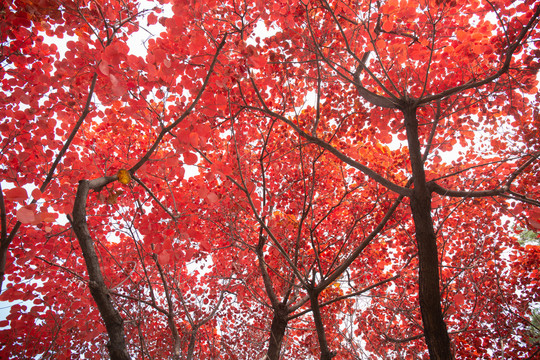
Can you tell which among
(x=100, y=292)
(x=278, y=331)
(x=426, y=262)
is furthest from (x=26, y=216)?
(x=278, y=331)

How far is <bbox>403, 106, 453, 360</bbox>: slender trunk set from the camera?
115 inches

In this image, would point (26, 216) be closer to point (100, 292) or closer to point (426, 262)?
point (100, 292)

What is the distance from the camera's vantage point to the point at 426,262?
316cm

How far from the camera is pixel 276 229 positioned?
5977 mm

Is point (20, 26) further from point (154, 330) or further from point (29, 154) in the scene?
point (154, 330)

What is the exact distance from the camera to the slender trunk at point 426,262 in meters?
2.91

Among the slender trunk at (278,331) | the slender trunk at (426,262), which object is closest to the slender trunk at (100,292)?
the slender trunk at (426,262)

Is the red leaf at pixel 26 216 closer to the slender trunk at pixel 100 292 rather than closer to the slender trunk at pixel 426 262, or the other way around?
the slender trunk at pixel 100 292

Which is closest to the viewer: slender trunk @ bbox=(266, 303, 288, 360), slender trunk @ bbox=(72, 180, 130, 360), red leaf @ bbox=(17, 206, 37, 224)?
slender trunk @ bbox=(72, 180, 130, 360)

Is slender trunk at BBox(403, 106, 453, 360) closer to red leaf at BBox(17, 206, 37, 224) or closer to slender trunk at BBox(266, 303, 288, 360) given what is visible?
slender trunk at BBox(266, 303, 288, 360)

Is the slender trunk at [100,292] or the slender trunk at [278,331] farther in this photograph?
the slender trunk at [278,331]

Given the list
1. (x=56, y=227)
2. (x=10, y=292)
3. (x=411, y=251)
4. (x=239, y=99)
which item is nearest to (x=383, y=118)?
(x=239, y=99)

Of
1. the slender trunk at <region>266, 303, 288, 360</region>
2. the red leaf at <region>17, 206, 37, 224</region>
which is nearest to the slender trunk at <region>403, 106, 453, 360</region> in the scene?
the slender trunk at <region>266, 303, 288, 360</region>

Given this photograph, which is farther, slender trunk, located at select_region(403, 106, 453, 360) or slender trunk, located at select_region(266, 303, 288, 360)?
slender trunk, located at select_region(266, 303, 288, 360)
